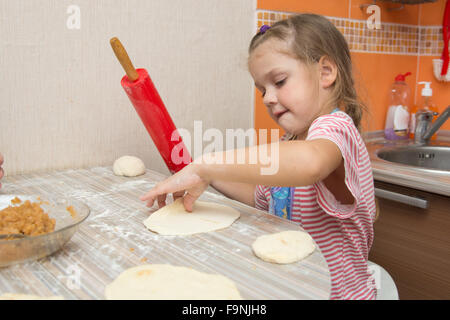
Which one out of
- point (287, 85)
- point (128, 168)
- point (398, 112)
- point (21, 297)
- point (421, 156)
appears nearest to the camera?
point (21, 297)

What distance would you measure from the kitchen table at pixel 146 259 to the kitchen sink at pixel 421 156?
1.06 m

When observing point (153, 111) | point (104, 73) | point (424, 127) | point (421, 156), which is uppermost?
point (104, 73)

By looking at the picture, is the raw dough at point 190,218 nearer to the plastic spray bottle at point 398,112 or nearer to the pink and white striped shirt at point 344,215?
the pink and white striped shirt at point 344,215

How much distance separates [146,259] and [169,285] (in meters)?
0.09

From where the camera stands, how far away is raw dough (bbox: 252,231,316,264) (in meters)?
0.54

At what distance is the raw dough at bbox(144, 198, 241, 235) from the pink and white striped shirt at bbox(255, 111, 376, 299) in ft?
0.69

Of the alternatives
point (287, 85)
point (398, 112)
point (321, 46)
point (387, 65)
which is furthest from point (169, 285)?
point (387, 65)

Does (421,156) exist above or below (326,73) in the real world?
below

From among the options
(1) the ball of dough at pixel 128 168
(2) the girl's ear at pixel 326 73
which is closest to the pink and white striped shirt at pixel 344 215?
(2) the girl's ear at pixel 326 73

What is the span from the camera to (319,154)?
2.17 feet

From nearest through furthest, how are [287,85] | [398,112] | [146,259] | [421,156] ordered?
[146,259] → [287,85] → [421,156] → [398,112]

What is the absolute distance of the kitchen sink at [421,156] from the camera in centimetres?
159

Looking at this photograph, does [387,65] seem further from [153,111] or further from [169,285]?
[169,285]

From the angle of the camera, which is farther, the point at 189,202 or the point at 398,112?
the point at 398,112
